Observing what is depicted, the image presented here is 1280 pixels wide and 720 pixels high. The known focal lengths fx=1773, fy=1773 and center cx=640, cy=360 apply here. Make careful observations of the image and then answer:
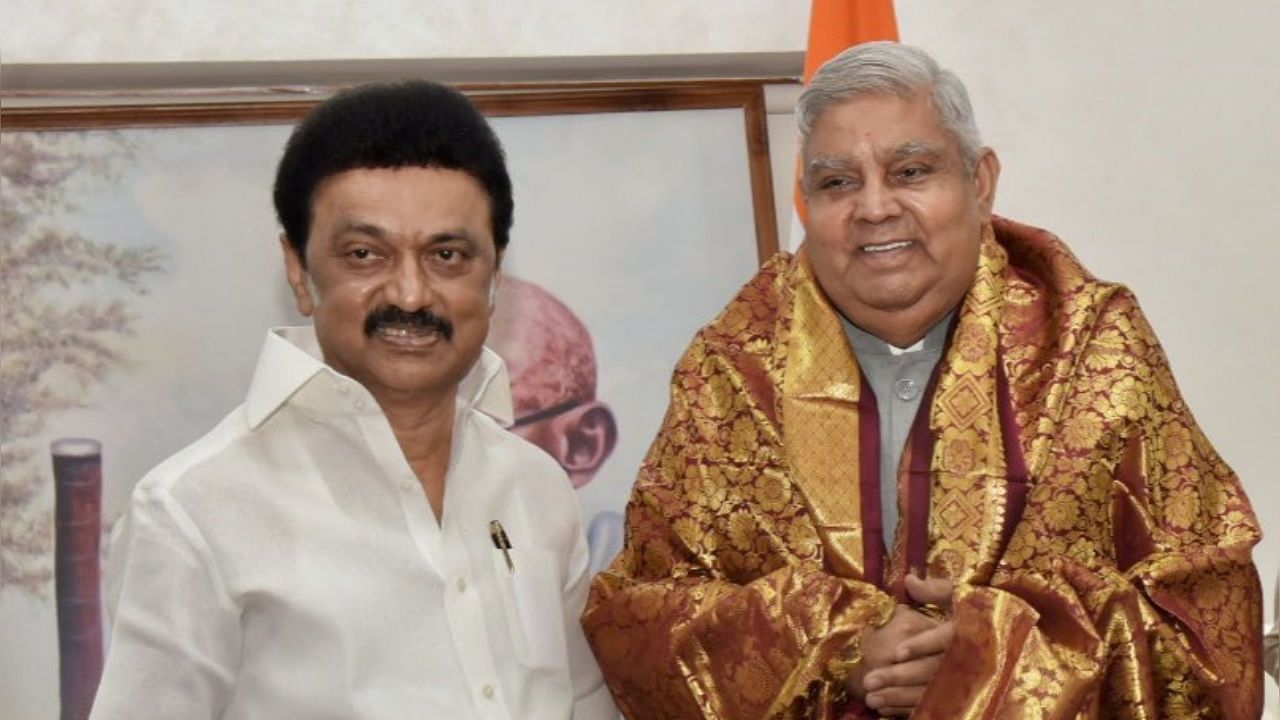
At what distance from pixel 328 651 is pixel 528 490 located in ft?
1.57

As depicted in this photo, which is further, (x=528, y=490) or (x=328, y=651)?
(x=528, y=490)

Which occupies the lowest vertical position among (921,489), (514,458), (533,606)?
(533,606)

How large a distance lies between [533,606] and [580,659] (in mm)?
190

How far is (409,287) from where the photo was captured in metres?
2.36

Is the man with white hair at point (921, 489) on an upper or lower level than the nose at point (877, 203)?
lower

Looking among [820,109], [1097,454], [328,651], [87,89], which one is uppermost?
[87,89]

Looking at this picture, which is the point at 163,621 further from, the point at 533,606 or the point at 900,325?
the point at 900,325

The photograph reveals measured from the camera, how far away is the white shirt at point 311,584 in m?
2.21

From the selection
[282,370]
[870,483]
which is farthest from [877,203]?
[282,370]

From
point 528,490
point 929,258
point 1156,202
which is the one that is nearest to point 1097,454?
point 929,258

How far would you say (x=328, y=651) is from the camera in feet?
7.48

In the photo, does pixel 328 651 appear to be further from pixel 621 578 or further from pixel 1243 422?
pixel 1243 422

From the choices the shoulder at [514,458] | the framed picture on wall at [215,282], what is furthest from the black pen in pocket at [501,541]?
the framed picture on wall at [215,282]

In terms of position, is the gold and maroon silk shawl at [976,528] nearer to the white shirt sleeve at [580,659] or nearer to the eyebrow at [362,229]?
the white shirt sleeve at [580,659]
